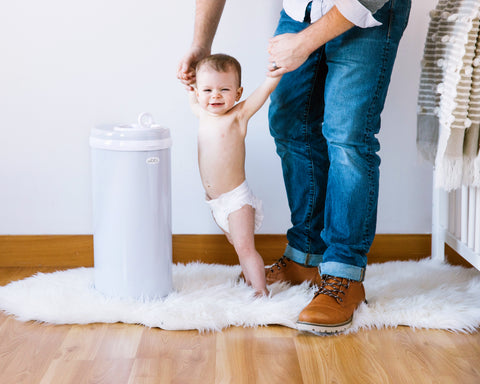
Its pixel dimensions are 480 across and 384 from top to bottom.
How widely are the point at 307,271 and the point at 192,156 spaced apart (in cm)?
50

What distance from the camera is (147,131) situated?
150 cm

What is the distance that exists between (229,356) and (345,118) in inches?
22.6

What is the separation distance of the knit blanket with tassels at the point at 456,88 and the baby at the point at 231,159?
1.49ft

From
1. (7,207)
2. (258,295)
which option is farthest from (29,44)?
(258,295)

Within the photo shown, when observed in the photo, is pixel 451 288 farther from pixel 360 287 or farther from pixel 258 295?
pixel 258 295

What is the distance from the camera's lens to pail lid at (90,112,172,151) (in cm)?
148

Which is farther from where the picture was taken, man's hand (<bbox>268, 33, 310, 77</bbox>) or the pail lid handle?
the pail lid handle

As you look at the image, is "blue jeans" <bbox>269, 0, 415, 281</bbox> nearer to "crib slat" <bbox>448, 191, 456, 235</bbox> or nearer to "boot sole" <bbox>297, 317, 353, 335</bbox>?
"boot sole" <bbox>297, 317, 353, 335</bbox>

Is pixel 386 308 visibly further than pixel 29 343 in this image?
Yes

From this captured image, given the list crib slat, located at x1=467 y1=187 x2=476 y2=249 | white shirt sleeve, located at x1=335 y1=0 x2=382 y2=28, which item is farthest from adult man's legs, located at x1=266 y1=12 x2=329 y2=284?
crib slat, located at x1=467 y1=187 x2=476 y2=249

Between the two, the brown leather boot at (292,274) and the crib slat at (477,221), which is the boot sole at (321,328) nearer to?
the brown leather boot at (292,274)

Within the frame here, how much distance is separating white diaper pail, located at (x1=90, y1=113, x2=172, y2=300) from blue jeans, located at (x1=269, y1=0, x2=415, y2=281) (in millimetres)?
339

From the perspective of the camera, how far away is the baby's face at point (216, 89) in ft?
4.98

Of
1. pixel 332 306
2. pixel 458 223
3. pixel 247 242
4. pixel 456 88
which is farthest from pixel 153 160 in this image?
pixel 458 223
